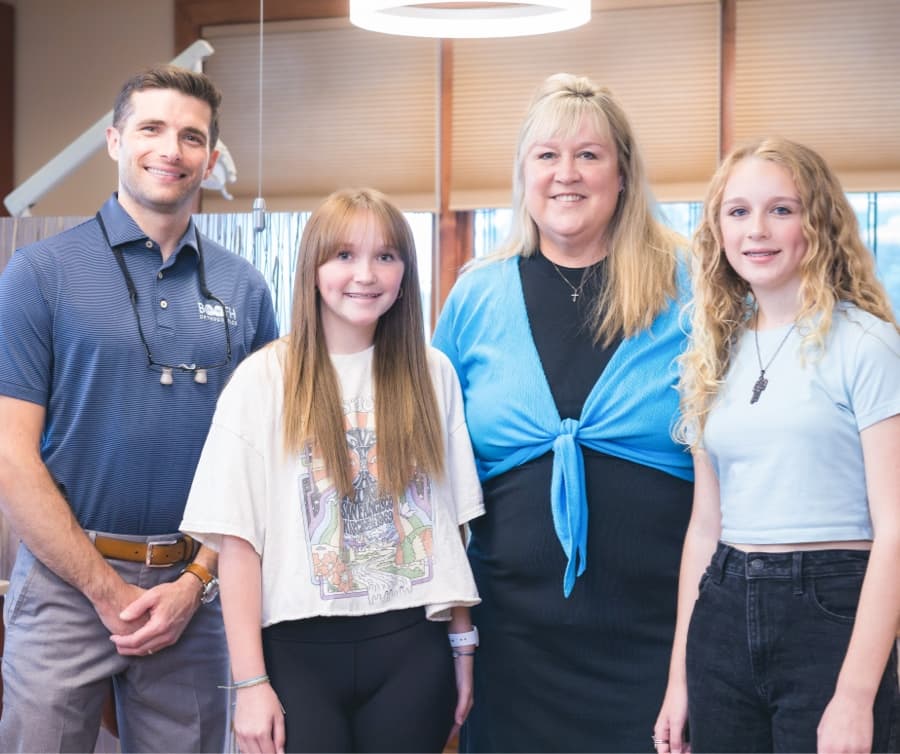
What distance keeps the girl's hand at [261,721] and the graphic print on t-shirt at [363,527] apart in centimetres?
17

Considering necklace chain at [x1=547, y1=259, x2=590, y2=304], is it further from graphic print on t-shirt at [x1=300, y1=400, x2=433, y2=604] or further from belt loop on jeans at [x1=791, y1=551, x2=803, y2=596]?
belt loop on jeans at [x1=791, y1=551, x2=803, y2=596]

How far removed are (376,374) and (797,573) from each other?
703mm

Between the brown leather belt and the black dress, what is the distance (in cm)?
51

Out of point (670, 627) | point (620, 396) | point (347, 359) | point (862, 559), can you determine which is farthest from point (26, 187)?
point (862, 559)

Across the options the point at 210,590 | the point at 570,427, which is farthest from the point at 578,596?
the point at 210,590

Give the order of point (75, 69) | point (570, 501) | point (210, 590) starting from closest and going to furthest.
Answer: point (570, 501) < point (210, 590) < point (75, 69)

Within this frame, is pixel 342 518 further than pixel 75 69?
No

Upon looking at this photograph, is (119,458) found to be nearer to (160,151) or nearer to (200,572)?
(200,572)

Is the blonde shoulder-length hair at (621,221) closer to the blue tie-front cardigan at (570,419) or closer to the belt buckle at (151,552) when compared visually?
the blue tie-front cardigan at (570,419)

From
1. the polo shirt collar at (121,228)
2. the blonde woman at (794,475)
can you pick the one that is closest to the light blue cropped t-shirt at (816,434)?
the blonde woman at (794,475)

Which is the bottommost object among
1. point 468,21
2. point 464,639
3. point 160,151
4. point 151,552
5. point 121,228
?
point 464,639

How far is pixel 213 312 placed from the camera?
2102mm

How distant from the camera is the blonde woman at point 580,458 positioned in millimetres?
1954

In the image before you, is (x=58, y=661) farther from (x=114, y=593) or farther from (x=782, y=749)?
(x=782, y=749)
